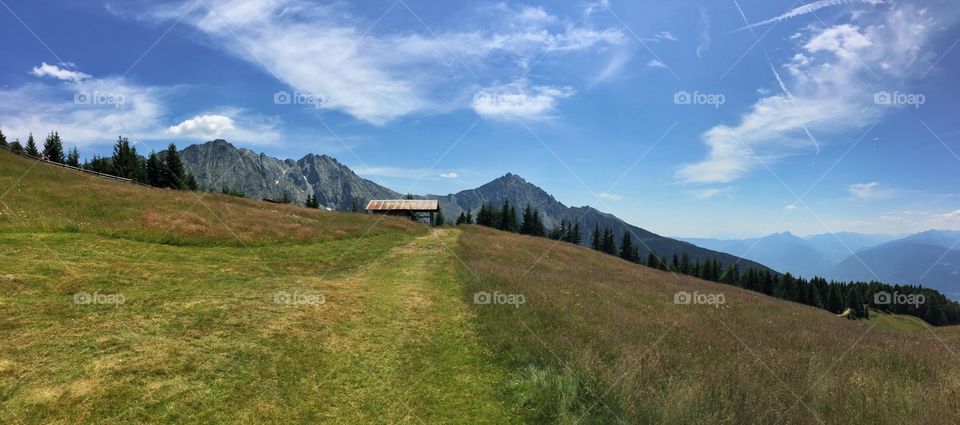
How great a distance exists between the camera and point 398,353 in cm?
1080

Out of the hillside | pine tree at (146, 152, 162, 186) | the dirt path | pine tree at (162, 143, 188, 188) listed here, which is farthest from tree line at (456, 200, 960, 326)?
the dirt path

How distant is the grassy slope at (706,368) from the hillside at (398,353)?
5cm

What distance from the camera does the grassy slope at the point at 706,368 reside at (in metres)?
7.51

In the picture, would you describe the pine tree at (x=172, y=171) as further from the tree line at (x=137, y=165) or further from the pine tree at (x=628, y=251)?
the pine tree at (x=628, y=251)

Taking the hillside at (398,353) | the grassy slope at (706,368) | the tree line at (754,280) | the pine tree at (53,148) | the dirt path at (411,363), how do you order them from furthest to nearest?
the tree line at (754,280), the pine tree at (53,148), the dirt path at (411,363), the hillside at (398,353), the grassy slope at (706,368)

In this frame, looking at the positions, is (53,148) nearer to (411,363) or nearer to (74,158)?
(74,158)

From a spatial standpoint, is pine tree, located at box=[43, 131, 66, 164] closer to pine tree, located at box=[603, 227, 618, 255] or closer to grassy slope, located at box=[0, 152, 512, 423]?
grassy slope, located at box=[0, 152, 512, 423]

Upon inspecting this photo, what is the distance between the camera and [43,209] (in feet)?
78.8

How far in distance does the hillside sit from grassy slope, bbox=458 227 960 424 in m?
0.05

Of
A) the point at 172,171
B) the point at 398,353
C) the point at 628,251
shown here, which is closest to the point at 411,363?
the point at 398,353

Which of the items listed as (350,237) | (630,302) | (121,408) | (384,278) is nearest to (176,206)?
(350,237)

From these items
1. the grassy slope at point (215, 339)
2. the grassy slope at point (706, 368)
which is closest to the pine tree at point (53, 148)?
the grassy slope at point (215, 339)

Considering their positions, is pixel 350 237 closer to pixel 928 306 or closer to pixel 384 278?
pixel 384 278

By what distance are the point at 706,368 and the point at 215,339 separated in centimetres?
1192
